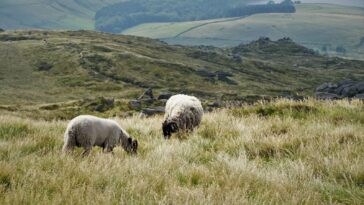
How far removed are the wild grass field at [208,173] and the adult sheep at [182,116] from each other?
2579 mm

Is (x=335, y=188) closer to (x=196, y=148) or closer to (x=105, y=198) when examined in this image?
(x=105, y=198)

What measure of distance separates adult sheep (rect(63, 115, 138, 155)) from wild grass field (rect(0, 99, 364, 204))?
0.38 metres

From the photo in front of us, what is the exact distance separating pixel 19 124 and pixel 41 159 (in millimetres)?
4968

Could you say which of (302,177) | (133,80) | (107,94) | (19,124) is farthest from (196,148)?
(133,80)

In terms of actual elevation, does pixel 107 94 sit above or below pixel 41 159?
below

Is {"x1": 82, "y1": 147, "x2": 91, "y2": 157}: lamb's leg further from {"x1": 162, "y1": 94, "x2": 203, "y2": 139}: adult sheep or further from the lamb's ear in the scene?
the lamb's ear

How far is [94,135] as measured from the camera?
10102 mm

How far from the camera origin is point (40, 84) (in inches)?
6014

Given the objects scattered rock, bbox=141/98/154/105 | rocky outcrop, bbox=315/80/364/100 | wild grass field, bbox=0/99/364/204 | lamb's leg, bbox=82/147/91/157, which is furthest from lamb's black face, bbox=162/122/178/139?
rocky outcrop, bbox=315/80/364/100

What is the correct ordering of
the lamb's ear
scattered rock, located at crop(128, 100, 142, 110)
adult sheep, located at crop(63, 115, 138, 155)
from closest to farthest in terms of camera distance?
adult sheep, located at crop(63, 115, 138, 155), the lamb's ear, scattered rock, located at crop(128, 100, 142, 110)

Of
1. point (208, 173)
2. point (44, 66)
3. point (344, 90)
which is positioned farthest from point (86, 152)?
point (44, 66)

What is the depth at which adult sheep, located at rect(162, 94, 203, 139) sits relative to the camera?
12422 mm

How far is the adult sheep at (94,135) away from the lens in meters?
9.58

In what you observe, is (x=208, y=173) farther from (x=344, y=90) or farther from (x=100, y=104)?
(x=344, y=90)
